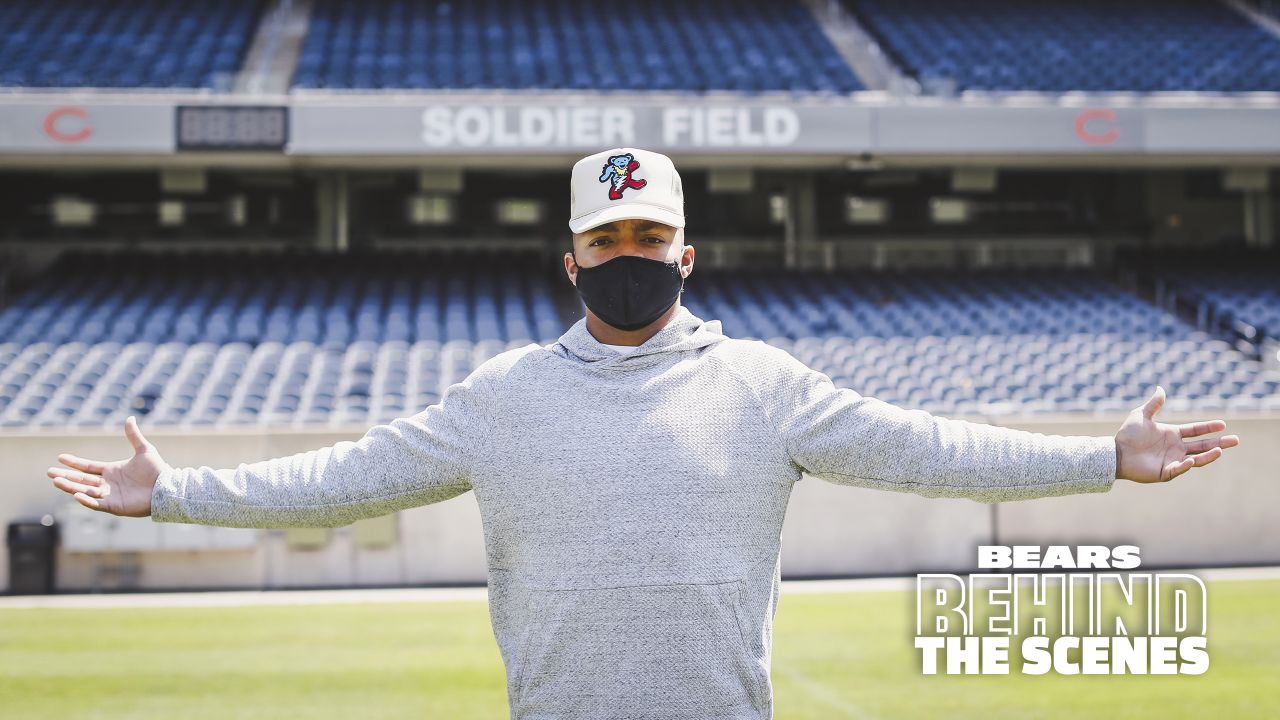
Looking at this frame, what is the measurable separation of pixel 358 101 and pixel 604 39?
5.96 metres

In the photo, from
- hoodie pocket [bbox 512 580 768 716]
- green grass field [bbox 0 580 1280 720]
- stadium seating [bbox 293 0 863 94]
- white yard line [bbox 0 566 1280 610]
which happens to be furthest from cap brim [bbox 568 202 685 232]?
stadium seating [bbox 293 0 863 94]

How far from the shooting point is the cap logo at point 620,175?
232 centimetres

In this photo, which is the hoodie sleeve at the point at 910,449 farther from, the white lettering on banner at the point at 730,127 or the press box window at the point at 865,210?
the press box window at the point at 865,210

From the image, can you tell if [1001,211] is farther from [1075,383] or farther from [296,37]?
[296,37]

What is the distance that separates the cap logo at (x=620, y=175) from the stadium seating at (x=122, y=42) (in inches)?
654

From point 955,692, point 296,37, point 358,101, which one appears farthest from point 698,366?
point 296,37

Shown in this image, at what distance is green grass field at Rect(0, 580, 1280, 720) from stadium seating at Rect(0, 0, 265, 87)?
10.2m

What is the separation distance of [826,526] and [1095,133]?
8832mm

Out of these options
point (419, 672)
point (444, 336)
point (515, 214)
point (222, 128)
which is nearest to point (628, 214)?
point (419, 672)

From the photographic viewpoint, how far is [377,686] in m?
7.51

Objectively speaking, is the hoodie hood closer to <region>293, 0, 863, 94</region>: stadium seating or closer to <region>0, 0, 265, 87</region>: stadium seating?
<region>0, 0, 265, 87</region>: stadium seating

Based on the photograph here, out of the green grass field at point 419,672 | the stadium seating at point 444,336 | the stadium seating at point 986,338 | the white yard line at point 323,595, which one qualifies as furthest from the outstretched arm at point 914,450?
the stadium seating at point 986,338

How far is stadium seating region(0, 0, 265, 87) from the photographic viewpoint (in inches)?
719

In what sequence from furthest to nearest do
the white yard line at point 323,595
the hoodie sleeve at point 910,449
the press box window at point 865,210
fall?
the press box window at point 865,210 → the white yard line at point 323,595 → the hoodie sleeve at point 910,449
